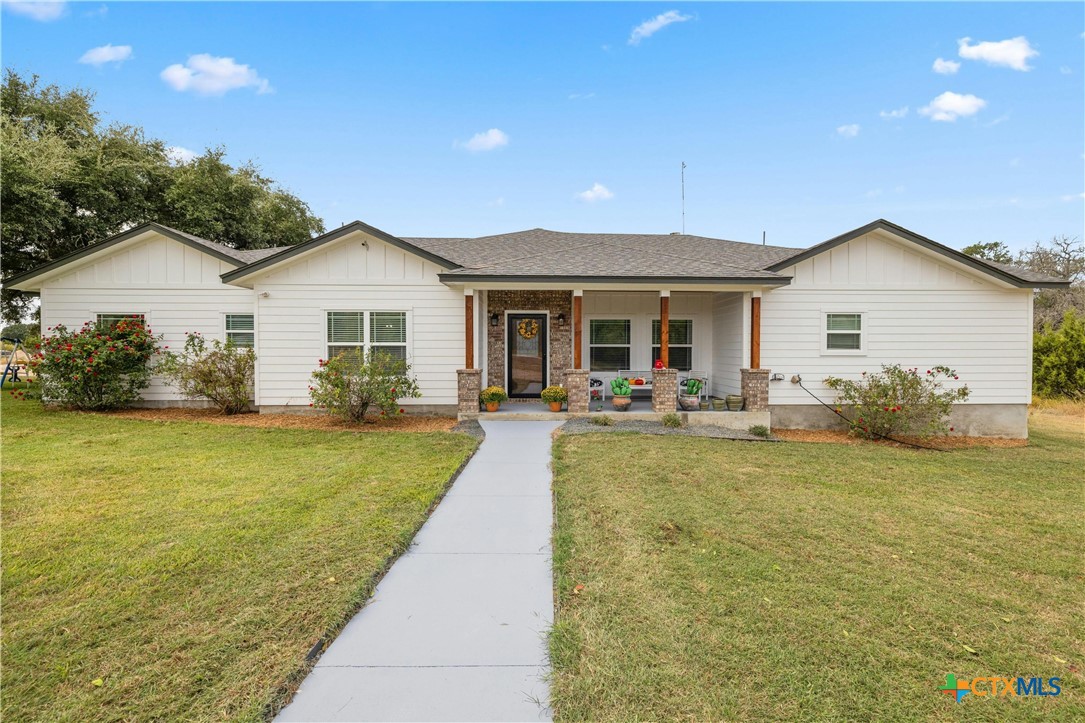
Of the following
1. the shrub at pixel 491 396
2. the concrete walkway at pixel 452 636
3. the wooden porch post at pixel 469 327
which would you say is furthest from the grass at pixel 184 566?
the wooden porch post at pixel 469 327

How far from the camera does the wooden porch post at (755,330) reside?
33.4ft

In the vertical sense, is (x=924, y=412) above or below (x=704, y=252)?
below

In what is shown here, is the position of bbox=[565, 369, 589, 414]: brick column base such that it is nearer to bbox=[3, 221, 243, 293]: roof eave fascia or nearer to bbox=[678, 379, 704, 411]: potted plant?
bbox=[678, 379, 704, 411]: potted plant

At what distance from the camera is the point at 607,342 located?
481 inches

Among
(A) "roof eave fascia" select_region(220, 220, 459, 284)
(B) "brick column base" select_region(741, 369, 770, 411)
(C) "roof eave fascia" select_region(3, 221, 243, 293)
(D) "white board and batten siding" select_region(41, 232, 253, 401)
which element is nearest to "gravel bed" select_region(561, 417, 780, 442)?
(B) "brick column base" select_region(741, 369, 770, 411)

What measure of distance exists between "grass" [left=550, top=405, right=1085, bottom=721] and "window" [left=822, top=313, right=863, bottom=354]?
15.4 ft

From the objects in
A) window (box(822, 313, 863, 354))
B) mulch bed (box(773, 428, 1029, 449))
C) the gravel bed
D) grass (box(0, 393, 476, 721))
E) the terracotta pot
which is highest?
window (box(822, 313, 863, 354))

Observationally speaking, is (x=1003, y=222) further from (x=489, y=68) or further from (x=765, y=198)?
(x=489, y=68)

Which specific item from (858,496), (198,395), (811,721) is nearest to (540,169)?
(198,395)

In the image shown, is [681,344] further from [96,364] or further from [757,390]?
[96,364]

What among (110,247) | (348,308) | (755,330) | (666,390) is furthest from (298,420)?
(755,330)

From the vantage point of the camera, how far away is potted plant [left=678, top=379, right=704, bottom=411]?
9992 millimetres

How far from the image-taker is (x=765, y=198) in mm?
17922

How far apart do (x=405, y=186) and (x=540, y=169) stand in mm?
5511
